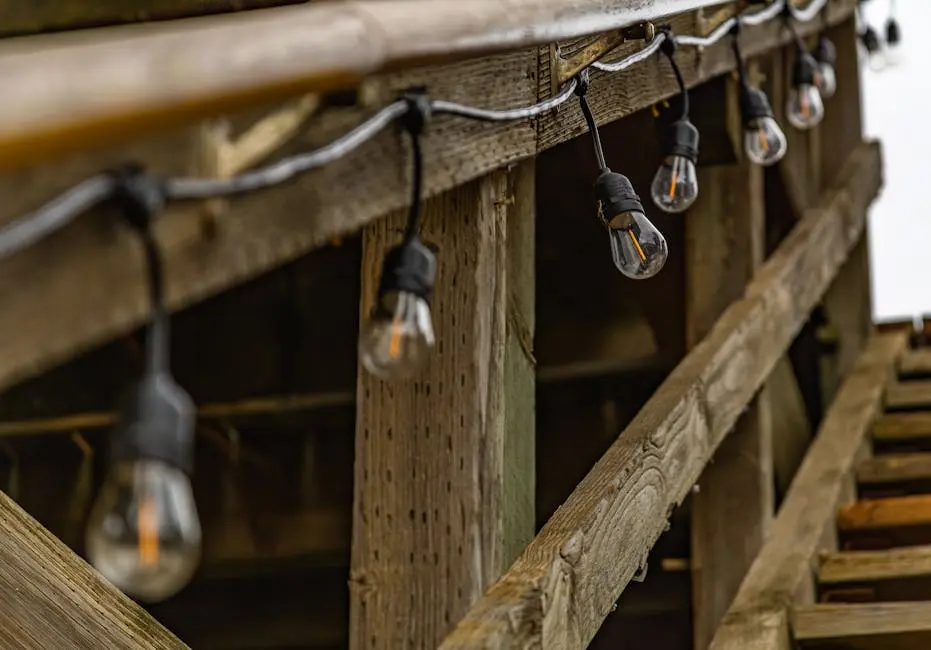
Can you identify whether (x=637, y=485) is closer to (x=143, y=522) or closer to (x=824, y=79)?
(x=143, y=522)

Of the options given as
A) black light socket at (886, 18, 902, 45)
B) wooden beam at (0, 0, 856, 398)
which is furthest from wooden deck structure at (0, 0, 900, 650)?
black light socket at (886, 18, 902, 45)

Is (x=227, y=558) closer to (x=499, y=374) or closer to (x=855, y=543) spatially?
(x=855, y=543)

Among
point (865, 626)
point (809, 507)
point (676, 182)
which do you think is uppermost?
point (676, 182)

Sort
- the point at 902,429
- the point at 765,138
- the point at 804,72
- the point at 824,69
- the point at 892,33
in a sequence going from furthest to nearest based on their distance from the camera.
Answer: the point at 892,33 → the point at 902,429 → the point at 824,69 → the point at 804,72 → the point at 765,138

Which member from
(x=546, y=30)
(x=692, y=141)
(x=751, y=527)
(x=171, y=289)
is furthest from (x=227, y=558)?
(x=171, y=289)

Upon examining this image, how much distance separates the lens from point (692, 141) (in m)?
2.38

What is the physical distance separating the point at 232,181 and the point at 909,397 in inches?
129

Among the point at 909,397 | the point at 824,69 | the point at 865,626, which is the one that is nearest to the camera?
the point at 865,626

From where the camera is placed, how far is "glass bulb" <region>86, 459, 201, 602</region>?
1.16 m

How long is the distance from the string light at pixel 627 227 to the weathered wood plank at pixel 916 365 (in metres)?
2.71

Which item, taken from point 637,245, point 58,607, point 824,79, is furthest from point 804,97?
point 58,607

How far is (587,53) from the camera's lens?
220cm

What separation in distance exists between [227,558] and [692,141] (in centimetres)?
248

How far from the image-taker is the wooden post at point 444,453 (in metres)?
1.92
